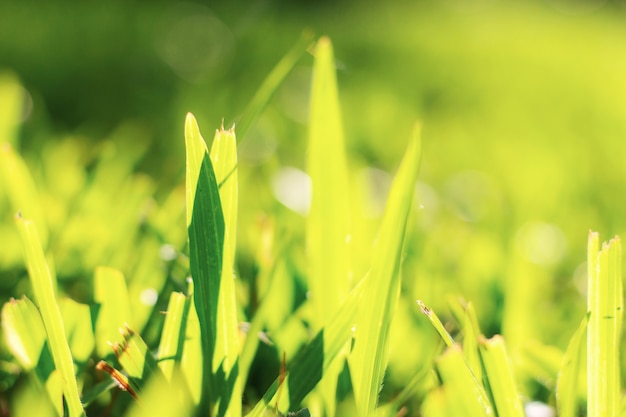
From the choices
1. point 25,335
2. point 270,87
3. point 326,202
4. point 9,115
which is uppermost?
point 9,115

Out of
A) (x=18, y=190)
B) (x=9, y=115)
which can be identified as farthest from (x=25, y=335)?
(x=9, y=115)

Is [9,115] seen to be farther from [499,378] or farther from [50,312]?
[499,378]

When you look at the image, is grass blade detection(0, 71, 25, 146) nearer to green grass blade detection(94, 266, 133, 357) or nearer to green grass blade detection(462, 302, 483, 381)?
green grass blade detection(94, 266, 133, 357)

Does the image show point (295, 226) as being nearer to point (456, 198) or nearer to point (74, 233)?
point (74, 233)

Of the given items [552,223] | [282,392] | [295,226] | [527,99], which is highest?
[527,99]

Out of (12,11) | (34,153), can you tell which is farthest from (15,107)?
(12,11)
